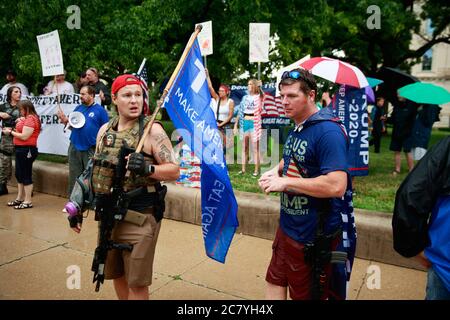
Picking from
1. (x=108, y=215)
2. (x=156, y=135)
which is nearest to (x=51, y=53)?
(x=156, y=135)

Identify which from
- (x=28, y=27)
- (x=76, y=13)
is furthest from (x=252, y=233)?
(x=28, y=27)

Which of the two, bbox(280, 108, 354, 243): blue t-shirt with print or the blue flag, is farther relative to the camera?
the blue flag

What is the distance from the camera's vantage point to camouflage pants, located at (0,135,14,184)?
6.84 metres

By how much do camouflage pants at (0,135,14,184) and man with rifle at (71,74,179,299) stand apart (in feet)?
16.5

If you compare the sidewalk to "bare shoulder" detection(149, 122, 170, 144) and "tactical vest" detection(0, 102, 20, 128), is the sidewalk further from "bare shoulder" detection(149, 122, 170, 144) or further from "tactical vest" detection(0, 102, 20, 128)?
"tactical vest" detection(0, 102, 20, 128)

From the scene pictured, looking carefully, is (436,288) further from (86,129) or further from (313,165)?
(86,129)

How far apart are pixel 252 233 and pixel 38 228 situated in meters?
2.98

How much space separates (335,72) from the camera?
5.11m

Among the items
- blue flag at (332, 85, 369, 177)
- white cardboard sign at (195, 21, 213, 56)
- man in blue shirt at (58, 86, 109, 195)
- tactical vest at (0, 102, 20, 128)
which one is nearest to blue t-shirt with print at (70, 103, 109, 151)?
man in blue shirt at (58, 86, 109, 195)

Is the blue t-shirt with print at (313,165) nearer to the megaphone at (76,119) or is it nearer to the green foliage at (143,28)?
the megaphone at (76,119)

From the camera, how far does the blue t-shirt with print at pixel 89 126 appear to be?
5824mm

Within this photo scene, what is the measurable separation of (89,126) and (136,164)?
381 centimetres

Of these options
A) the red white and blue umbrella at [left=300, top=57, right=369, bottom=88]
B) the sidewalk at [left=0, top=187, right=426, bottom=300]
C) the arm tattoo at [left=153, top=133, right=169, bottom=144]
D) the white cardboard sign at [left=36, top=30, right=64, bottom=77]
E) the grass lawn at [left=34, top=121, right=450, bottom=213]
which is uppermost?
the white cardboard sign at [left=36, top=30, right=64, bottom=77]

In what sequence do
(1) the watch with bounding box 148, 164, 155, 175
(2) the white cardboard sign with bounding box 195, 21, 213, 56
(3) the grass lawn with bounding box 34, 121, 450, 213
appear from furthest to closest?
(2) the white cardboard sign with bounding box 195, 21, 213, 56, (3) the grass lawn with bounding box 34, 121, 450, 213, (1) the watch with bounding box 148, 164, 155, 175
